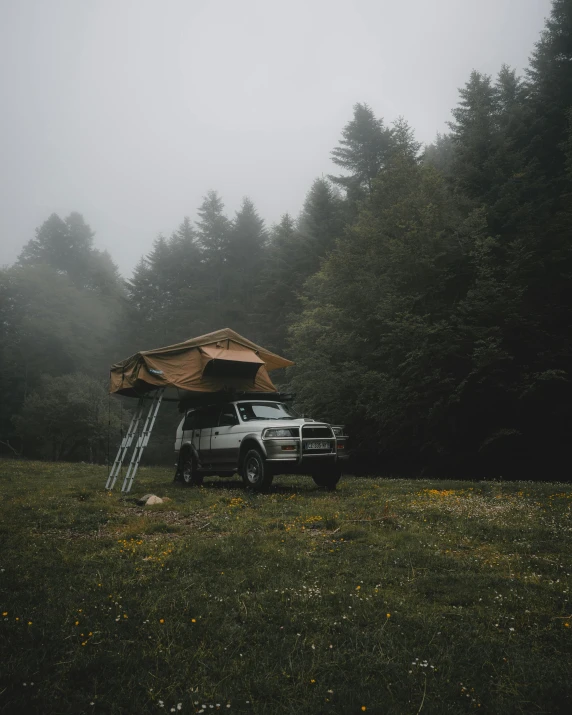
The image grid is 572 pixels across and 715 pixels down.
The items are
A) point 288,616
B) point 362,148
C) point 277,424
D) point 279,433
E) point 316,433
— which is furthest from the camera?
point 362,148

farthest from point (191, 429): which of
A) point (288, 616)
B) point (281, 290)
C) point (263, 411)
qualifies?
point (281, 290)

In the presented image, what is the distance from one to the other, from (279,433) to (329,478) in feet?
7.54

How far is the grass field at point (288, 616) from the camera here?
106 inches

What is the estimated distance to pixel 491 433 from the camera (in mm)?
16562

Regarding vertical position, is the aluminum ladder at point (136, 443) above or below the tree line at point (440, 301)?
below

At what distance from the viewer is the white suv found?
10.7 meters

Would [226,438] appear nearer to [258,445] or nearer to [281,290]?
[258,445]

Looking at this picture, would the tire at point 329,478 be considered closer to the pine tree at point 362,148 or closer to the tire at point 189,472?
the tire at point 189,472

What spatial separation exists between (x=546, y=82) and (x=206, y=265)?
3106 cm

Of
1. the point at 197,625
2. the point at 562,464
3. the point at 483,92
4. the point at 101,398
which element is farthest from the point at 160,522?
the point at 101,398

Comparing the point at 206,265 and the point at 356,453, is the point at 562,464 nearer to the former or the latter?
the point at 356,453

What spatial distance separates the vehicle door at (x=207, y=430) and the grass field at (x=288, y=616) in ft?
18.9

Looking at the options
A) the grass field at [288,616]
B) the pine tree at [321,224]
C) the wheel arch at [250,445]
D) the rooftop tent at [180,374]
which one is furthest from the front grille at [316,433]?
the pine tree at [321,224]

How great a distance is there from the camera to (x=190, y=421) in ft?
47.7
